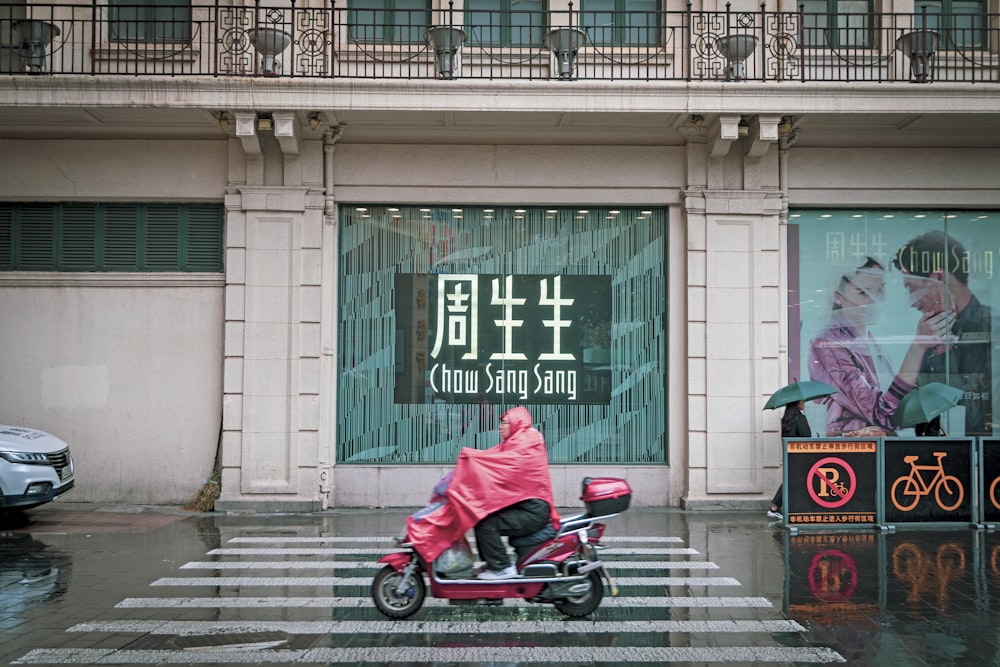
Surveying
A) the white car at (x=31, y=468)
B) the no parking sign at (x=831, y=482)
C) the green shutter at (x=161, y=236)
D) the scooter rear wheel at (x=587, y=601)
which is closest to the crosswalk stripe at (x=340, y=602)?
the scooter rear wheel at (x=587, y=601)

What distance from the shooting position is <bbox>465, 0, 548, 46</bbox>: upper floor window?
14328 millimetres

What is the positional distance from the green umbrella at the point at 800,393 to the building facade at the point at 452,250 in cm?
101

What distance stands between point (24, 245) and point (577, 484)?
8958 mm

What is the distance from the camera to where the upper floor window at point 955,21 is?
14.4m

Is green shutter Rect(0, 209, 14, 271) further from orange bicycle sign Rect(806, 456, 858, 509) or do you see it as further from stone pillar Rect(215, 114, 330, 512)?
orange bicycle sign Rect(806, 456, 858, 509)

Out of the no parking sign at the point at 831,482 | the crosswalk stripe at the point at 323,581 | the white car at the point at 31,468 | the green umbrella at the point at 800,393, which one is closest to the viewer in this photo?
Answer: the crosswalk stripe at the point at 323,581

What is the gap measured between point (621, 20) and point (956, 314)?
676 centimetres

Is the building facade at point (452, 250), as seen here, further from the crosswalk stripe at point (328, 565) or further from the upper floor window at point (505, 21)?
the crosswalk stripe at point (328, 565)

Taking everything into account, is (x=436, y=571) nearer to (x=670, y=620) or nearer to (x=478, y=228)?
(x=670, y=620)

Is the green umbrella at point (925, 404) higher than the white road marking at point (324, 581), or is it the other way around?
the green umbrella at point (925, 404)

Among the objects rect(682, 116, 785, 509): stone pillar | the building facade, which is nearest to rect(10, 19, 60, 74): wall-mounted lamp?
the building facade

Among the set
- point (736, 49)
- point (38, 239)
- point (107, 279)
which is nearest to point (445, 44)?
point (736, 49)

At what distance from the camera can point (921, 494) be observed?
40.8 ft

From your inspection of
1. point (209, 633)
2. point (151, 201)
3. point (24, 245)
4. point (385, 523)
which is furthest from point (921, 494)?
point (24, 245)
